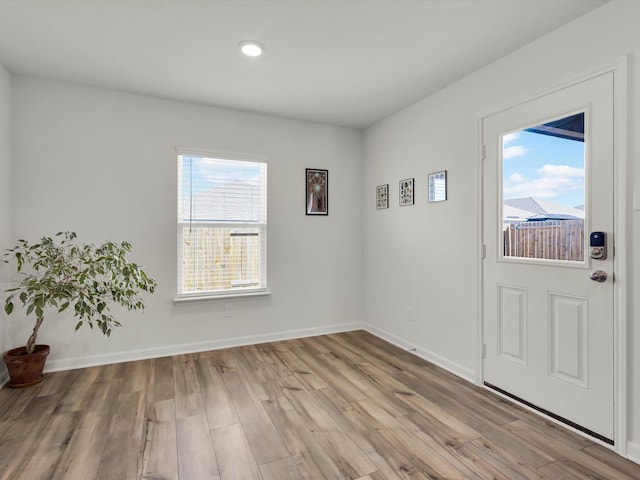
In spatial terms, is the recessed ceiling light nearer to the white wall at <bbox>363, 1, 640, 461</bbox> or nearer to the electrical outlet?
the white wall at <bbox>363, 1, 640, 461</bbox>

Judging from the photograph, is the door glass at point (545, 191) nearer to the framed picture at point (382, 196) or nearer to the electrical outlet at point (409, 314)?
the electrical outlet at point (409, 314)

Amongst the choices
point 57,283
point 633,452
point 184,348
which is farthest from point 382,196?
point 57,283

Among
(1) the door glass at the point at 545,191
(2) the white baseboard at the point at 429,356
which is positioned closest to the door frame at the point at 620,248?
(1) the door glass at the point at 545,191

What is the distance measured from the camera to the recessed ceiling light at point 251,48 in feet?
7.81

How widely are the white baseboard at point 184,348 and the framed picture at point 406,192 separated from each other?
169 cm

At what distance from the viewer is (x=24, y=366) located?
2619mm

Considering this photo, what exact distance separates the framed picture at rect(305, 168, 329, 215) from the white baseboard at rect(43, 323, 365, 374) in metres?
1.42

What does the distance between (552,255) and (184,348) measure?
129 inches

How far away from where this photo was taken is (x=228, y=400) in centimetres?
249

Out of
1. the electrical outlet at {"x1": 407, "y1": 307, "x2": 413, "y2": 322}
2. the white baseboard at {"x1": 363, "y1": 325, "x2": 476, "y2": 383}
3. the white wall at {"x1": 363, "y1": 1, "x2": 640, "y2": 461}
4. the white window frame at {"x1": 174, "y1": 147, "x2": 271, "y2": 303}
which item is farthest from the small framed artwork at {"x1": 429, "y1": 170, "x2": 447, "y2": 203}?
Answer: the white window frame at {"x1": 174, "y1": 147, "x2": 271, "y2": 303}

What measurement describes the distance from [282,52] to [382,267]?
2.48 metres

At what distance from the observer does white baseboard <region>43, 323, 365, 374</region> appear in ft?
9.96

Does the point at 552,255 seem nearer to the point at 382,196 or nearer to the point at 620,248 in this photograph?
the point at 620,248

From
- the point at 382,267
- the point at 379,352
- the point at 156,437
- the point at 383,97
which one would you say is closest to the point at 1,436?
the point at 156,437
